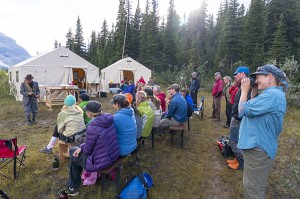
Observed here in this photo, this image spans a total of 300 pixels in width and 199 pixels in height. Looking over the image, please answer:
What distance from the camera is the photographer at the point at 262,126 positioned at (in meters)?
2.14

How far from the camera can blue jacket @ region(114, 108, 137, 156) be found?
3.15 meters

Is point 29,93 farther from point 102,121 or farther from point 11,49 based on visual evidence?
point 11,49

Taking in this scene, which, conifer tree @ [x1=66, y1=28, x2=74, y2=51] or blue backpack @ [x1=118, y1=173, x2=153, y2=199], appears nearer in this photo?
blue backpack @ [x1=118, y1=173, x2=153, y2=199]

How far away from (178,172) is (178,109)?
153cm

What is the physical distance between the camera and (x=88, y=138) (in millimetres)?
2865

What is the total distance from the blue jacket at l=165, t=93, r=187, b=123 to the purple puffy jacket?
2.32m

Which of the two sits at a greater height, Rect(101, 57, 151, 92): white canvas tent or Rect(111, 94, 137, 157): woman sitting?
Rect(101, 57, 151, 92): white canvas tent

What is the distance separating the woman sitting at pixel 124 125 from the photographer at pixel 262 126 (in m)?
1.61

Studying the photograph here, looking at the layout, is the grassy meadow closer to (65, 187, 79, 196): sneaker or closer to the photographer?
(65, 187, 79, 196): sneaker

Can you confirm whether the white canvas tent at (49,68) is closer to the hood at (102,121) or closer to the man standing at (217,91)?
the man standing at (217,91)

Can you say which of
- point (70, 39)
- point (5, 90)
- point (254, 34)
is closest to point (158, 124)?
point (5, 90)

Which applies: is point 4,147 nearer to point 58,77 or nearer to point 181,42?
point 58,77

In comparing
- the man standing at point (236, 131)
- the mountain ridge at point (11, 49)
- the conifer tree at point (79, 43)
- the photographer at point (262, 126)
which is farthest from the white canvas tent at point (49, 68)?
the mountain ridge at point (11, 49)

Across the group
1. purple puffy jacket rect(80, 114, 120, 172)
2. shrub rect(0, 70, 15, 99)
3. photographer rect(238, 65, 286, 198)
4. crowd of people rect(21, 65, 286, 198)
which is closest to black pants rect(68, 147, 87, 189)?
crowd of people rect(21, 65, 286, 198)
